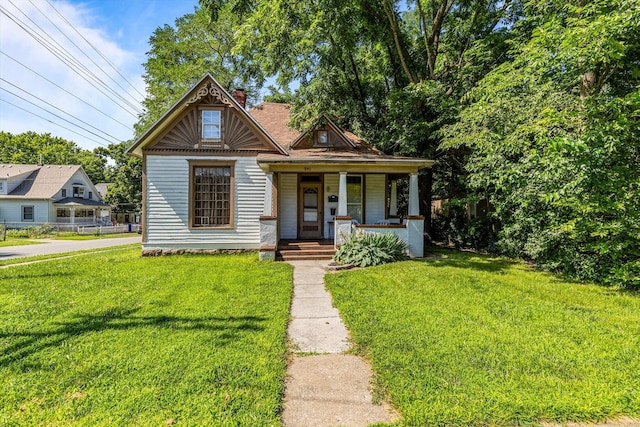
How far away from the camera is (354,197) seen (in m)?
12.3

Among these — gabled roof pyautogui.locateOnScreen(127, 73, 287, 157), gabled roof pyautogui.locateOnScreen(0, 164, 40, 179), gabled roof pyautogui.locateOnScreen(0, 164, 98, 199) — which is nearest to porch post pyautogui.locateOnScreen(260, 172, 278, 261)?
gabled roof pyautogui.locateOnScreen(127, 73, 287, 157)

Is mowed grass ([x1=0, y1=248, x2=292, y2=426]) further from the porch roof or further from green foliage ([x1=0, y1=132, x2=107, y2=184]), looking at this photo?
green foliage ([x1=0, y1=132, x2=107, y2=184])

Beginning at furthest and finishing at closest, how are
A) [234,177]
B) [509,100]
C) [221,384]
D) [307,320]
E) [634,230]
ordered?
1. [234,177]
2. [509,100]
3. [634,230]
4. [307,320]
5. [221,384]

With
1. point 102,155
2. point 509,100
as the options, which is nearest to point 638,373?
point 509,100

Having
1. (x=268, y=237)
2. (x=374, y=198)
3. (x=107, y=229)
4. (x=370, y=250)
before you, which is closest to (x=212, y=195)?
(x=268, y=237)

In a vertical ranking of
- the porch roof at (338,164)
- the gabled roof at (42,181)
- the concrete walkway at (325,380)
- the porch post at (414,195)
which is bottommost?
the concrete walkway at (325,380)

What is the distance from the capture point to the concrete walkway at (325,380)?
2588mm

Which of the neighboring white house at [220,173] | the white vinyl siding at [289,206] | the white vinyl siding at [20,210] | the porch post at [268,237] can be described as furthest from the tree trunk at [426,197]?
the white vinyl siding at [20,210]

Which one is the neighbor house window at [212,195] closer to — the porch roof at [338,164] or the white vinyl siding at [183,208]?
the white vinyl siding at [183,208]

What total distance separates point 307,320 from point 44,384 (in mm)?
3140

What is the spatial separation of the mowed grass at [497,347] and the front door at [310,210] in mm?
5261

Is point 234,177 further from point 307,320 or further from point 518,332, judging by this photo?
point 518,332

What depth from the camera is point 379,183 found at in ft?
40.4

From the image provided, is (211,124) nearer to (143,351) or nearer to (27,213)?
(143,351)
